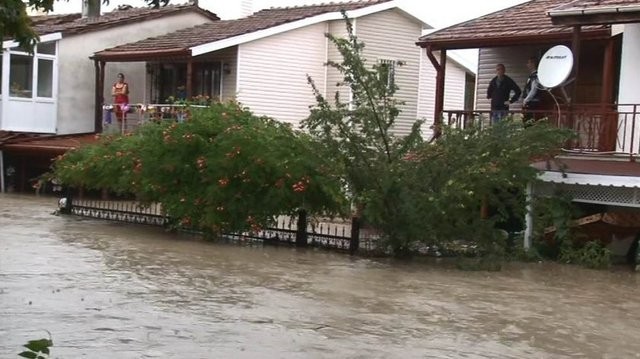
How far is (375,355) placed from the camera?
24.3 ft

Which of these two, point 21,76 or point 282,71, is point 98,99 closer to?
point 21,76

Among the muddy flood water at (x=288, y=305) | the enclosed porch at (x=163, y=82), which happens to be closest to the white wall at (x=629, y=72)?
the muddy flood water at (x=288, y=305)

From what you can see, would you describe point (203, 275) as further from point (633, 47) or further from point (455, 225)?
point (633, 47)

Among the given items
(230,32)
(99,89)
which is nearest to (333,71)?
(230,32)

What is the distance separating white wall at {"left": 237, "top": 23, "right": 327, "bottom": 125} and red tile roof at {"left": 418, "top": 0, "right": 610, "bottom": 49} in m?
6.90

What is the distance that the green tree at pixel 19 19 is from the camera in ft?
16.2

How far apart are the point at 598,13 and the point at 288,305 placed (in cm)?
868

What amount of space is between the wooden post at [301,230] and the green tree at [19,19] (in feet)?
32.6

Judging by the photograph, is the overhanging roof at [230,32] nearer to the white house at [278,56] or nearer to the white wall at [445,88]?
the white house at [278,56]

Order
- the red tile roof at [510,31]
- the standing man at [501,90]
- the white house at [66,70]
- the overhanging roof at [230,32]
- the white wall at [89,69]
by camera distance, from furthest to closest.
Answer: the white wall at [89,69] < the white house at [66,70] < the overhanging roof at [230,32] < the standing man at [501,90] < the red tile roof at [510,31]

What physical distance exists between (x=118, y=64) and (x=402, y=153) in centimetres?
1718

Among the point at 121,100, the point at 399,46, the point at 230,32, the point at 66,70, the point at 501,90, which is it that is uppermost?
the point at 399,46

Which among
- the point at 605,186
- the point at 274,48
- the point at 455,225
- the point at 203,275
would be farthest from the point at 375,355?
the point at 274,48

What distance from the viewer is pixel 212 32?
86.2 ft
